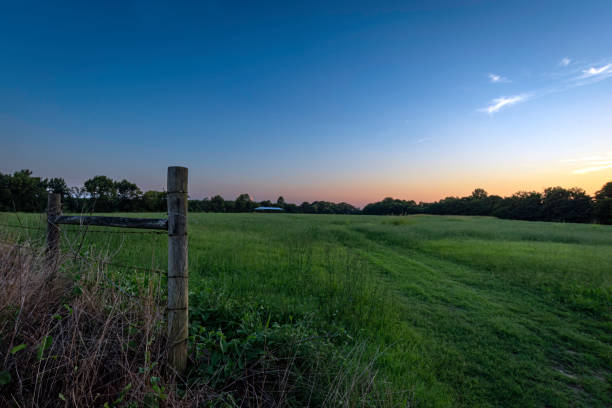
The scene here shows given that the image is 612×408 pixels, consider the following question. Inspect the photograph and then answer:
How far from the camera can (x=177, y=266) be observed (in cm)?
268

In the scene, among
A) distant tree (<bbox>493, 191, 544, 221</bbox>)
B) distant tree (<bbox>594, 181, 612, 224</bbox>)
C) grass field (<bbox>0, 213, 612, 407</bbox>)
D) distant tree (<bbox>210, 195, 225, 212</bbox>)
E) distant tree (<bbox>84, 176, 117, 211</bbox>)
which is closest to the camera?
grass field (<bbox>0, 213, 612, 407</bbox>)

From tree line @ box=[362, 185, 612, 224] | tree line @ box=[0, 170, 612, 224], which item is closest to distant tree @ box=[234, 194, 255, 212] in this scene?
tree line @ box=[0, 170, 612, 224]

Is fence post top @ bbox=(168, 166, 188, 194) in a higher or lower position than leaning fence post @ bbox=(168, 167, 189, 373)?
higher

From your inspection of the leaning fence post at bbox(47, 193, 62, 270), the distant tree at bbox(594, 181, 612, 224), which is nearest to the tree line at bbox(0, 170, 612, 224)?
the distant tree at bbox(594, 181, 612, 224)

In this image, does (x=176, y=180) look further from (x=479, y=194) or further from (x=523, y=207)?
(x=479, y=194)

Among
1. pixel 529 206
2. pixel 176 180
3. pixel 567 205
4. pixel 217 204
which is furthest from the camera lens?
pixel 217 204

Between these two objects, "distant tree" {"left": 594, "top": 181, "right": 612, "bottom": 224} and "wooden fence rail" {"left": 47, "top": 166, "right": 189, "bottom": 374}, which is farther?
"distant tree" {"left": 594, "top": 181, "right": 612, "bottom": 224}

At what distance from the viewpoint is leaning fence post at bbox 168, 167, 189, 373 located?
8.71 feet

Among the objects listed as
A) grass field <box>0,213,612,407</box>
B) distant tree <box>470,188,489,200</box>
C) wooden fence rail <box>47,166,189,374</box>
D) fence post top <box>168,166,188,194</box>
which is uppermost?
distant tree <box>470,188,489,200</box>

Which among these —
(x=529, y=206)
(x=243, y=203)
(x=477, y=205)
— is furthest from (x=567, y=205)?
(x=243, y=203)

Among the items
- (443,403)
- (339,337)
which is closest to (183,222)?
(339,337)

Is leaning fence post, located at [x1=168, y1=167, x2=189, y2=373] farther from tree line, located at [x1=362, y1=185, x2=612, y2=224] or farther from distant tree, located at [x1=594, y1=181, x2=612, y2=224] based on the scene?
distant tree, located at [x1=594, y1=181, x2=612, y2=224]

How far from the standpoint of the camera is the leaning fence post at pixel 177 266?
8.71 ft

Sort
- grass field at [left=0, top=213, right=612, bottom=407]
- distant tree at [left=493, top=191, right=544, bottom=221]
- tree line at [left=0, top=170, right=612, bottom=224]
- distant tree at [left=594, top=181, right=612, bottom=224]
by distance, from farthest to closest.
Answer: distant tree at [left=493, top=191, right=544, bottom=221] < distant tree at [left=594, top=181, right=612, bottom=224] < tree line at [left=0, top=170, right=612, bottom=224] < grass field at [left=0, top=213, right=612, bottom=407]
